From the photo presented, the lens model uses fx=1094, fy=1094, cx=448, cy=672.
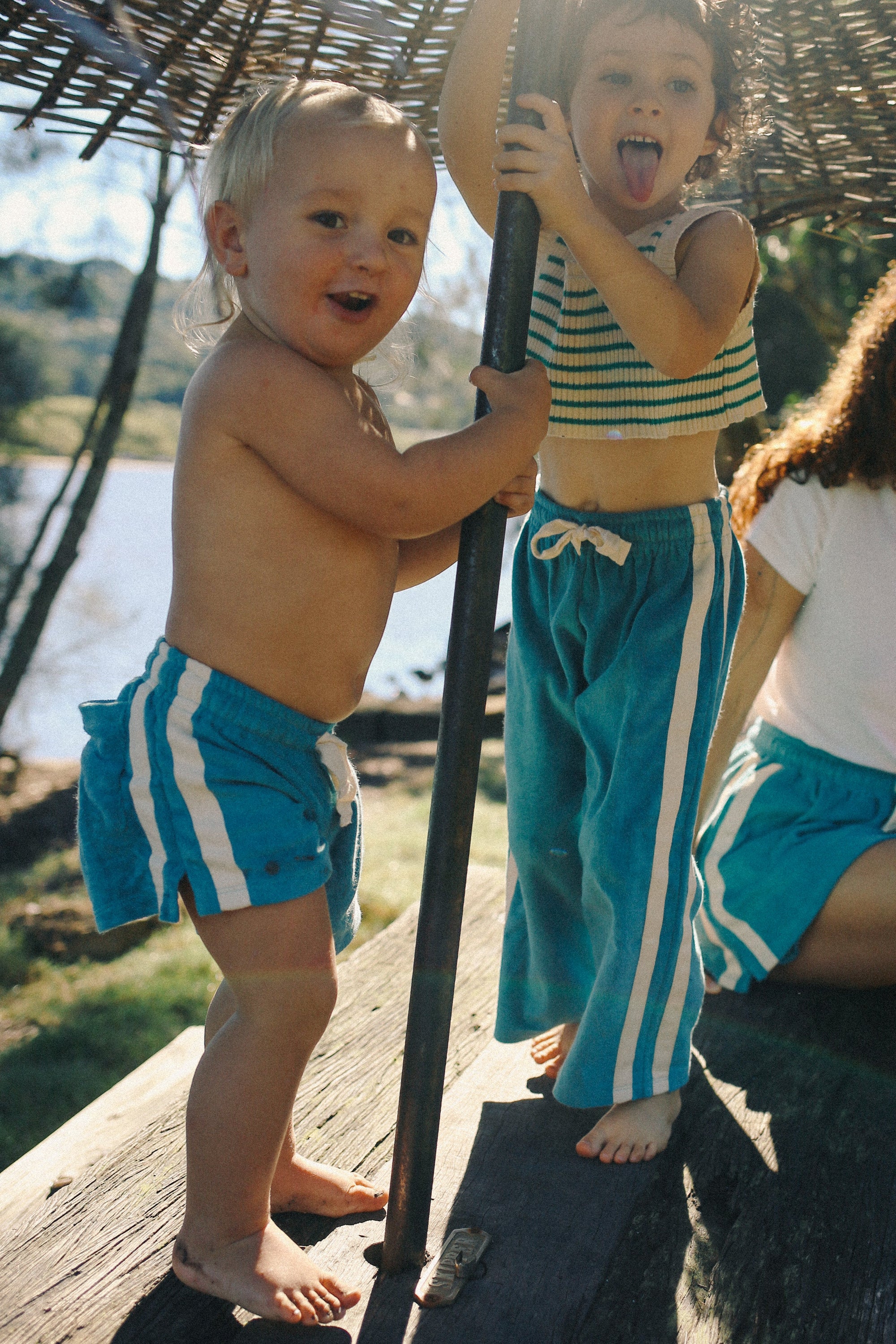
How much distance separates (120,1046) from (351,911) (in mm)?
1869

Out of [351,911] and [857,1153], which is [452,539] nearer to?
[351,911]

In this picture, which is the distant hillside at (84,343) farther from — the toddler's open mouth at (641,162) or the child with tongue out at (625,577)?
the toddler's open mouth at (641,162)

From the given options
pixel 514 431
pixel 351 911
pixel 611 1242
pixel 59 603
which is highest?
pixel 514 431

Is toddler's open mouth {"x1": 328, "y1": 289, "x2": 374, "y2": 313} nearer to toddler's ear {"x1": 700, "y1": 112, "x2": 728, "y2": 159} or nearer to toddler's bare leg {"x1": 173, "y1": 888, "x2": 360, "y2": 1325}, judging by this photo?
toddler's ear {"x1": 700, "y1": 112, "x2": 728, "y2": 159}

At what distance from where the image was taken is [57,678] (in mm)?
6059

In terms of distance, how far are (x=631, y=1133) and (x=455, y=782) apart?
758 millimetres

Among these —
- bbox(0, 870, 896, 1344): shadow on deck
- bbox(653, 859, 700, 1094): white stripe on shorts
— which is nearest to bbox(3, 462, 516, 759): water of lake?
bbox(0, 870, 896, 1344): shadow on deck

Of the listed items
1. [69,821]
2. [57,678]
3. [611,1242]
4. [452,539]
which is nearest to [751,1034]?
[611,1242]

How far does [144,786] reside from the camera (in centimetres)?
140

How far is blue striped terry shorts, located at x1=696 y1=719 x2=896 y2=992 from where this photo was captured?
7.27ft

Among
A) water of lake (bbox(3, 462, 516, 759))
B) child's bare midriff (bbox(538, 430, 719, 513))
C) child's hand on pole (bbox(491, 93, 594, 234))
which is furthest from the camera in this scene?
water of lake (bbox(3, 462, 516, 759))

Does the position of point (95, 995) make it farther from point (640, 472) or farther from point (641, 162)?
point (641, 162)

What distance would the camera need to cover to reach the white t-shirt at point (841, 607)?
→ 2.27 metres

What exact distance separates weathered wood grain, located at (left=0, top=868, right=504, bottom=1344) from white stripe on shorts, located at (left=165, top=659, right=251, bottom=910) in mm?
508
